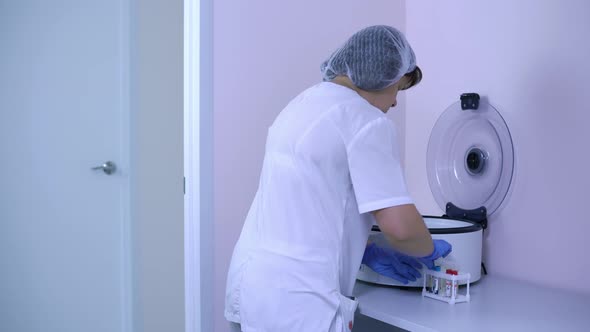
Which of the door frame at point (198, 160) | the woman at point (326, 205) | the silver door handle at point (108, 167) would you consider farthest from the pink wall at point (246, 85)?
the silver door handle at point (108, 167)

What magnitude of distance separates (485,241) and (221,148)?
872 millimetres

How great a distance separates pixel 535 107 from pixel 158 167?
67.3 inches

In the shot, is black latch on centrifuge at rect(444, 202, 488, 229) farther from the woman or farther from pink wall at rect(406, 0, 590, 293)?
the woman

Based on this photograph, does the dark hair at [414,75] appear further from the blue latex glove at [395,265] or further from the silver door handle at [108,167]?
the silver door handle at [108,167]

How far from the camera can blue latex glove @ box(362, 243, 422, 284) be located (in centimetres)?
119

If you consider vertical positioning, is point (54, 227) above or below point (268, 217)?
below

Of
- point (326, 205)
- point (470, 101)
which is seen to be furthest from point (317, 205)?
point (470, 101)

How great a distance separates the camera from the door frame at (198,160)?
139 centimetres

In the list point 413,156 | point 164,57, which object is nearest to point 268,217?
point 413,156

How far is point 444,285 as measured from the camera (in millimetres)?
1167

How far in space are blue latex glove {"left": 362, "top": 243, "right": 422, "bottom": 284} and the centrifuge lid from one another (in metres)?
0.38

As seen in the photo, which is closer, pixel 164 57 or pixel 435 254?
pixel 435 254

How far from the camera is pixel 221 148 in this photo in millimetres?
1447

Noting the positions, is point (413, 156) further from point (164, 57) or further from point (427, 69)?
point (164, 57)
